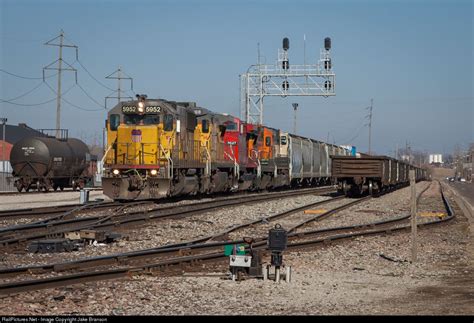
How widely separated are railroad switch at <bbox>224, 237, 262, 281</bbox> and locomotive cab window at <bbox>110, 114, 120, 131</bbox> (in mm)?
14535

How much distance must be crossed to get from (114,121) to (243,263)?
15.3 m

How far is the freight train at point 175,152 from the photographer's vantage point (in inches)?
891

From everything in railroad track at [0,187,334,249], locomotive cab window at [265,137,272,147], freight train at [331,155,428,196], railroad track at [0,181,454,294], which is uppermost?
locomotive cab window at [265,137,272,147]

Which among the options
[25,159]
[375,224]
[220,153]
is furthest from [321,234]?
[25,159]

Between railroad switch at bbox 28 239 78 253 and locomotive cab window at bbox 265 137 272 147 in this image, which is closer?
railroad switch at bbox 28 239 78 253

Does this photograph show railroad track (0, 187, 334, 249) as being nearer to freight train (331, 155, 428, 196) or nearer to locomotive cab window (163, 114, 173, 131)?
locomotive cab window (163, 114, 173, 131)

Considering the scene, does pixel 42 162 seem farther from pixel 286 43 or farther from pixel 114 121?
pixel 286 43

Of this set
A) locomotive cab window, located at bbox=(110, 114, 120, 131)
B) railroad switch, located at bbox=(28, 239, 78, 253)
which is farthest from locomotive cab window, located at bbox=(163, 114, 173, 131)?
railroad switch, located at bbox=(28, 239, 78, 253)

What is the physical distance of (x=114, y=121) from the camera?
77.4 feet

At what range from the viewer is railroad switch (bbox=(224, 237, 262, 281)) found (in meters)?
9.33

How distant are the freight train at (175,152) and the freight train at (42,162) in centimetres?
1160

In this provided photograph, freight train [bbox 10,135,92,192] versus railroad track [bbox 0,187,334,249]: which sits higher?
freight train [bbox 10,135,92,192]

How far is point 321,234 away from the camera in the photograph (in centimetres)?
1554

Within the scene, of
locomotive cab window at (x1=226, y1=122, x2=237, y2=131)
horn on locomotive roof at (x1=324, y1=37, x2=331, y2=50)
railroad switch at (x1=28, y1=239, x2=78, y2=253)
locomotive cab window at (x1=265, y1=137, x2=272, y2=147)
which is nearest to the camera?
railroad switch at (x1=28, y1=239, x2=78, y2=253)
